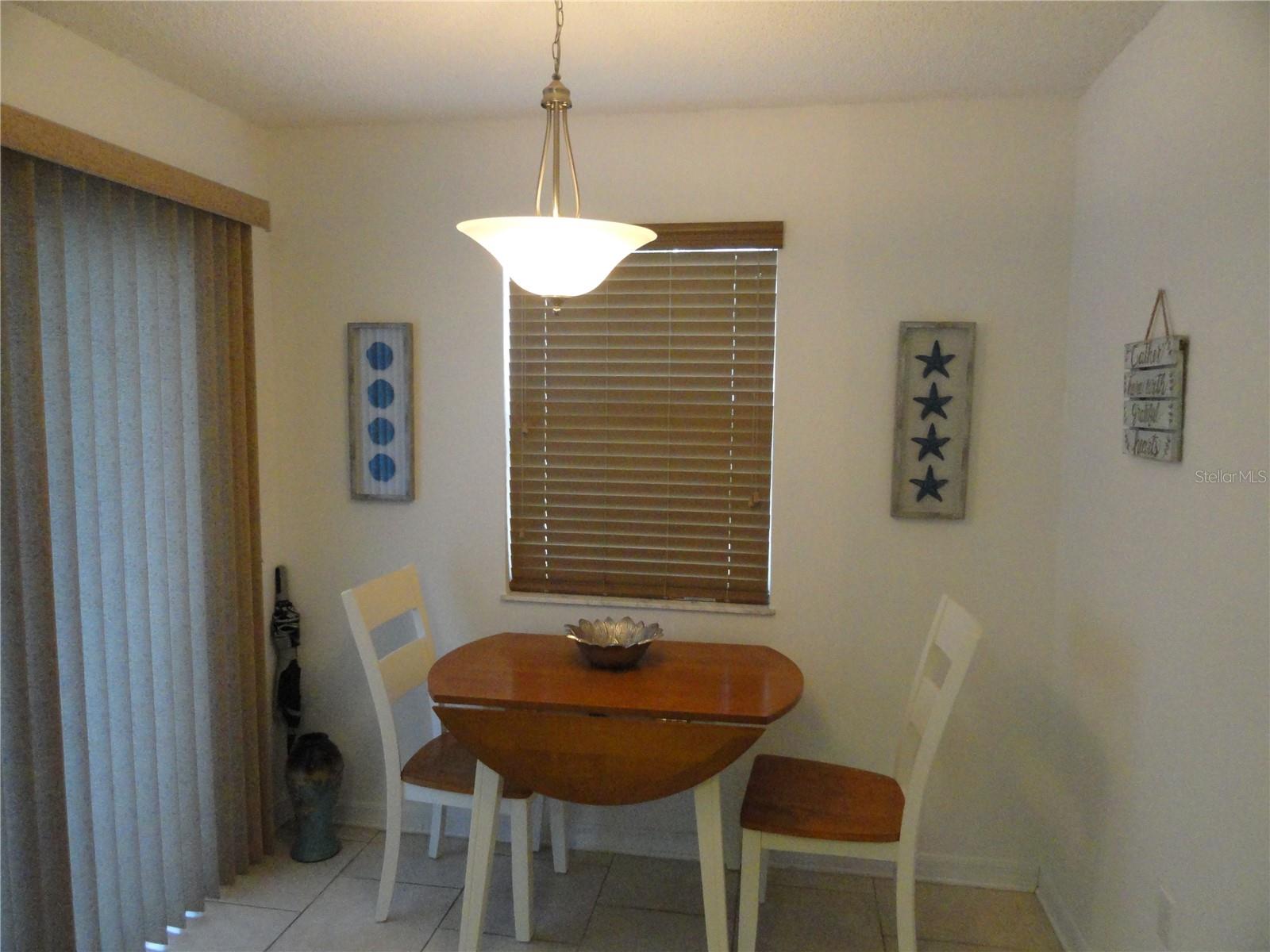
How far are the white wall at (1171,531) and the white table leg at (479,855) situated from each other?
151cm

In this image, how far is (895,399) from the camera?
244 cm

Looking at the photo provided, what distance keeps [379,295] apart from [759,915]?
2234mm

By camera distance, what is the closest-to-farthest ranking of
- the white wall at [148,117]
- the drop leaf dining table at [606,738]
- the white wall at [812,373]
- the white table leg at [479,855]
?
the white wall at [148,117]
the drop leaf dining table at [606,738]
the white table leg at [479,855]
the white wall at [812,373]

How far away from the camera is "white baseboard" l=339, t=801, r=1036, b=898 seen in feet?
8.18

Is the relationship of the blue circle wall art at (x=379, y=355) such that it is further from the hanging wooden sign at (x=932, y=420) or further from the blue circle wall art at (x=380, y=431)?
the hanging wooden sign at (x=932, y=420)

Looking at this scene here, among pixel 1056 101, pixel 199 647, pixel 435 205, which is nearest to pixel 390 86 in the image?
pixel 435 205

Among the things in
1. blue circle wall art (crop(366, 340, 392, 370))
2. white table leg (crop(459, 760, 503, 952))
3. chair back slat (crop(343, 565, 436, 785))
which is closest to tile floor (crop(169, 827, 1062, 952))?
white table leg (crop(459, 760, 503, 952))

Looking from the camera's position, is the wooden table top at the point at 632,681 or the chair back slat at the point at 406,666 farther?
the chair back slat at the point at 406,666

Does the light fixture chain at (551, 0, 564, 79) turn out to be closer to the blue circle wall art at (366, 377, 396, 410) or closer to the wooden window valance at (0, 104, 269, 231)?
the wooden window valance at (0, 104, 269, 231)

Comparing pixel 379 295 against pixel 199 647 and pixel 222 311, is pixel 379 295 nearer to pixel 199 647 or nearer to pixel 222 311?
pixel 222 311

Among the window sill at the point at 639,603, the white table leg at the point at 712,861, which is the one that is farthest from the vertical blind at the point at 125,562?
the white table leg at the point at 712,861

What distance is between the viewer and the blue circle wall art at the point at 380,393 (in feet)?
8.87

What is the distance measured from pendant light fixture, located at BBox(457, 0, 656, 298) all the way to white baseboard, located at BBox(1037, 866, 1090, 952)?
2.06 metres

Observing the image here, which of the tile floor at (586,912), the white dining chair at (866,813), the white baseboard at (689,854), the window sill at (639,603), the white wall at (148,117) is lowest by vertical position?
the tile floor at (586,912)
